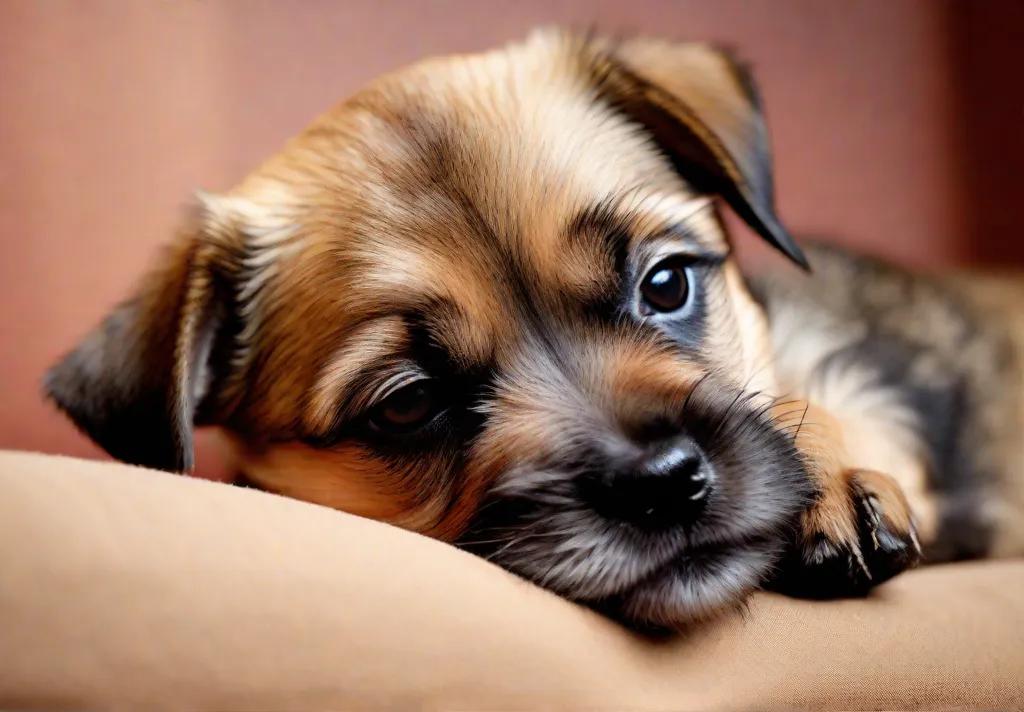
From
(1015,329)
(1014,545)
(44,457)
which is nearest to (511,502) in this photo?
(44,457)

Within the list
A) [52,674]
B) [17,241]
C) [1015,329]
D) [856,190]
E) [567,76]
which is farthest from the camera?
[856,190]

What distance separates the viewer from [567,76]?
1984 millimetres

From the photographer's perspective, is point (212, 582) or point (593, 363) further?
point (593, 363)

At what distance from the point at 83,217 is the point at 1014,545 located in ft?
8.94

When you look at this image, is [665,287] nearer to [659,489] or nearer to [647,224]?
[647,224]

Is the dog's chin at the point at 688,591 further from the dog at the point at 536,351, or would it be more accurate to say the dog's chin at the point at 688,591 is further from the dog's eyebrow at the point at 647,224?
the dog's eyebrow at the point at 647,224

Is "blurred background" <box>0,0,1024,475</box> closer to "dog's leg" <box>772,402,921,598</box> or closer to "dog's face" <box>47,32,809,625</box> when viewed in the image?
"dog's face" <box>47,32,809,625</box>

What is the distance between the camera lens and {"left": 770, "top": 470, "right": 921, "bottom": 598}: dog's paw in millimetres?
1487

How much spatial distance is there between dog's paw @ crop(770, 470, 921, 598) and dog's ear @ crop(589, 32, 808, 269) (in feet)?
2.07

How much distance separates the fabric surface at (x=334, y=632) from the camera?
3.15 ft

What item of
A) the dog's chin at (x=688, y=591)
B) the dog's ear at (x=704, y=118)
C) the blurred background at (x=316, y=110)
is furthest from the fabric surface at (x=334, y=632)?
the blurred background at (x=316, y=110)

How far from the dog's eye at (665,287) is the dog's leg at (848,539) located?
408 mm

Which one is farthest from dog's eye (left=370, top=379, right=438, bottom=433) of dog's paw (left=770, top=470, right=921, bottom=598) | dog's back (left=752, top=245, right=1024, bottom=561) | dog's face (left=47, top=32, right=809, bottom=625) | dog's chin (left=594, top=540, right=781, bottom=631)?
dog's back (left=752, top=245, right=1024, bottom=561)

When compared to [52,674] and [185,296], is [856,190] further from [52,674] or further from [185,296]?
[52,674]
